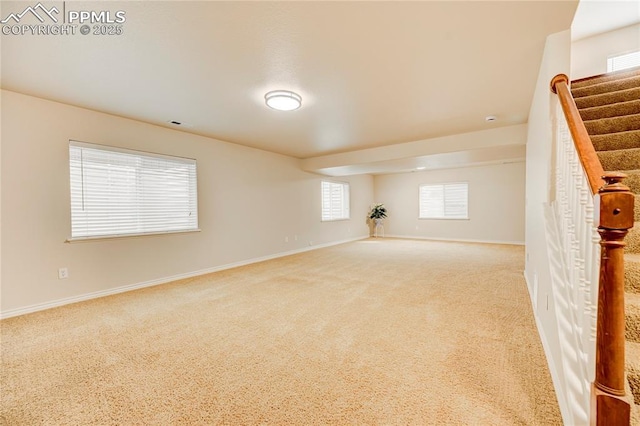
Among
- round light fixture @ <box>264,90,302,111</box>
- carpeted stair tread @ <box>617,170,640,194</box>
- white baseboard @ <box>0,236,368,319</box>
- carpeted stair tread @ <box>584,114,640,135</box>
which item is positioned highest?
round light fixture @ <box>264,90,302,111</box>

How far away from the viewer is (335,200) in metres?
7.97

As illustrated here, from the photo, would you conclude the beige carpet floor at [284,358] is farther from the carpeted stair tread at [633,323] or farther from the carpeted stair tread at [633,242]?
the carpeted stair tread at [633,242]

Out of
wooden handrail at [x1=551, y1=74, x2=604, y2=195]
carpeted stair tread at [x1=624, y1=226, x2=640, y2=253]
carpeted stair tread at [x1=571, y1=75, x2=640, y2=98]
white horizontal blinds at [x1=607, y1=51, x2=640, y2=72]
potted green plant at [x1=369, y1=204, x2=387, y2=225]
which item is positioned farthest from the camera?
potted green plant at [x1=369, y1=204, x2=387, y2=225]

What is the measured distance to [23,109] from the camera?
2883 mm

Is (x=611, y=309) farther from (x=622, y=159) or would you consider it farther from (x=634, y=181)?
(x=622, y=159)

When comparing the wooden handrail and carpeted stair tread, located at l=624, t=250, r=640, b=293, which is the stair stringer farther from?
the wooden handrail

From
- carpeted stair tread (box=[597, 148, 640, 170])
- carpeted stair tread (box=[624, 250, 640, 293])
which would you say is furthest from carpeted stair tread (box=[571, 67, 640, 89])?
carpeted stair tread (box=[624, 250, 640, 293])

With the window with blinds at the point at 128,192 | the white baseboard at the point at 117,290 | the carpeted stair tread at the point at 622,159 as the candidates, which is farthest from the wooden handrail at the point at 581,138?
the white baseboard at the point at 117,290

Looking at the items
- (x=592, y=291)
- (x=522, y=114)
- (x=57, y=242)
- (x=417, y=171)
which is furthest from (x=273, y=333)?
(x=417, y=171)

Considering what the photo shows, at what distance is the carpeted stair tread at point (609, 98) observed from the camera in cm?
261

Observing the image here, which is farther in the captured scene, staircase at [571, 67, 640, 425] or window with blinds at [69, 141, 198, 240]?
window with blinds at [69, 141, 198, 240]

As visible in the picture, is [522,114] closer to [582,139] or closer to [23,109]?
[582,139]

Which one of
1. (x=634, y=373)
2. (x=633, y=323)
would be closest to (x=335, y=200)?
(x=633, y=323)

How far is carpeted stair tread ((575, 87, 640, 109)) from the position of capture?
2.61 metres
